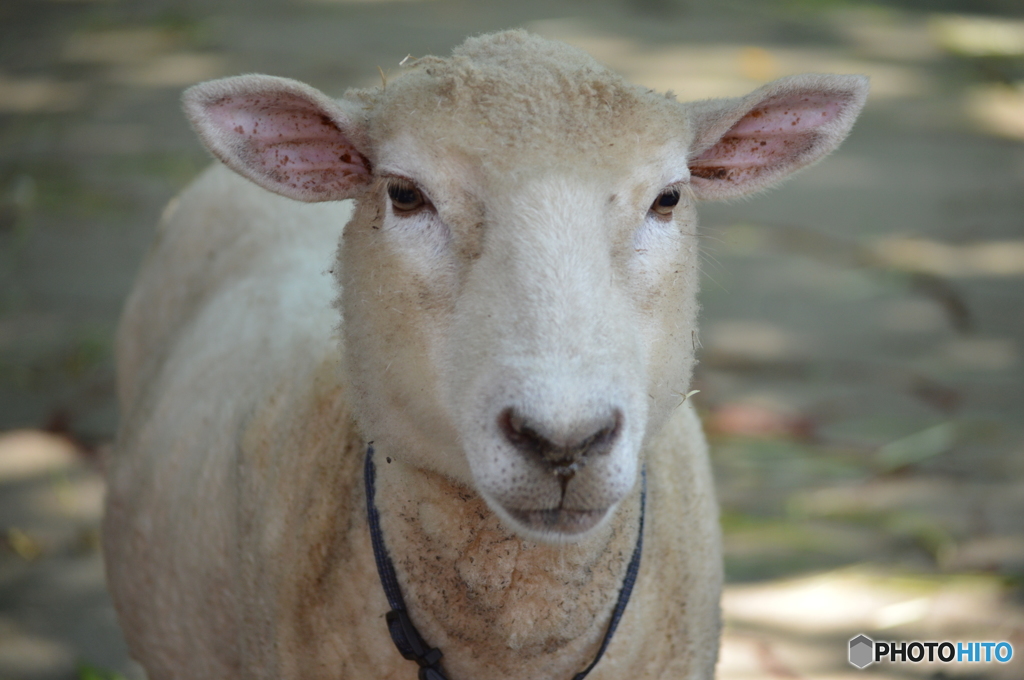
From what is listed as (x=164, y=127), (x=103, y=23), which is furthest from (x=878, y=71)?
(x=103, y=23)

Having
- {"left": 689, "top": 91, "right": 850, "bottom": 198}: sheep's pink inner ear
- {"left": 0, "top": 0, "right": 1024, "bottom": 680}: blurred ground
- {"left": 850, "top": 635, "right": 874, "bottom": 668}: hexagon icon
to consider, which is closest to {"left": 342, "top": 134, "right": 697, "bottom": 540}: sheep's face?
{"left": 689, "top": 91, "right": 850, "bottom": 198}: sheep's pink inner ear

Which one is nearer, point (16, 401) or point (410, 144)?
point (410, 144)

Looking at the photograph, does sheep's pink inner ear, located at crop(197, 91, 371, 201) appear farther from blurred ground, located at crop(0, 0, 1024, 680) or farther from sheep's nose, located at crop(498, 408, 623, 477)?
blurred ground, located at crop(0, 0, 1024, 680)

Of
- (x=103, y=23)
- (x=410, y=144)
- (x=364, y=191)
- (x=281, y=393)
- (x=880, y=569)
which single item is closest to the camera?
(x=410, y=144)

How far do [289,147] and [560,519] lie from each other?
94cm

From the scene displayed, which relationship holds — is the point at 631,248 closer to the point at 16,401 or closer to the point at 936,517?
the point at 936,517

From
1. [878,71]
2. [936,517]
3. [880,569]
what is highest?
[878,71]

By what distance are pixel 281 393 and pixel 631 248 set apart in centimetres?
102

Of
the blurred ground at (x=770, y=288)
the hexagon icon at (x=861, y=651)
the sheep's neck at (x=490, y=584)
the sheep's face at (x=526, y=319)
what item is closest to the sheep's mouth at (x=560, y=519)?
the sheep's face at (x=526, y=319)

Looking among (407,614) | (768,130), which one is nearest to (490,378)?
(407,614)

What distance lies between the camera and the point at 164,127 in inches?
235

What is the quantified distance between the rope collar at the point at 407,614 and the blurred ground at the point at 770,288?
1.36m

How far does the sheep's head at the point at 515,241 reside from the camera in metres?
1.56

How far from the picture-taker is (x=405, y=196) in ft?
5.95
